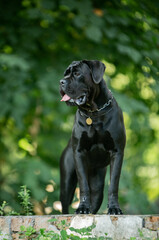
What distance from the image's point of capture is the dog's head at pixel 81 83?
425cm

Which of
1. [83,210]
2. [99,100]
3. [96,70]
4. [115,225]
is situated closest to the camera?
[115,225]

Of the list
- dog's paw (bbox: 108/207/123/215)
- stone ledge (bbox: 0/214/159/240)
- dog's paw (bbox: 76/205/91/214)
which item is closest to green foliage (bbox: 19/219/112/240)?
stone ledge (bbox: 0/214/159/240)

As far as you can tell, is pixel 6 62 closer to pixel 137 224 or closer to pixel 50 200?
pixel 50 200

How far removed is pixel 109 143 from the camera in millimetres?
4516

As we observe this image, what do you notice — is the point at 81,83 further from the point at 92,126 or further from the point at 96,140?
the point at 96,140

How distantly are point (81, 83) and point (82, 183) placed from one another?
0.95 m

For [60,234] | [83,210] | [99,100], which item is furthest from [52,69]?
[60,234]

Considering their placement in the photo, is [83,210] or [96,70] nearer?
[83,210]

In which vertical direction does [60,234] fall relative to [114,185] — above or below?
below

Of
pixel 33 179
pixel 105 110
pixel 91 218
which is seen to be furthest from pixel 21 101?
pixel 91 218

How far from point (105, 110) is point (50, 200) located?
8.29 feet

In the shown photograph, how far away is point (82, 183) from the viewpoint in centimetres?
444

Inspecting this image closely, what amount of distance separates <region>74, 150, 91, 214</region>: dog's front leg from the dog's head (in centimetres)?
55

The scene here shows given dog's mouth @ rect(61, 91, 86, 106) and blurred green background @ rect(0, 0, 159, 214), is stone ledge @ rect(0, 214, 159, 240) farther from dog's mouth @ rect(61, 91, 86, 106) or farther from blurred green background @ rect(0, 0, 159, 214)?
blurred green background @ rect(0, 0, 159, 214)
